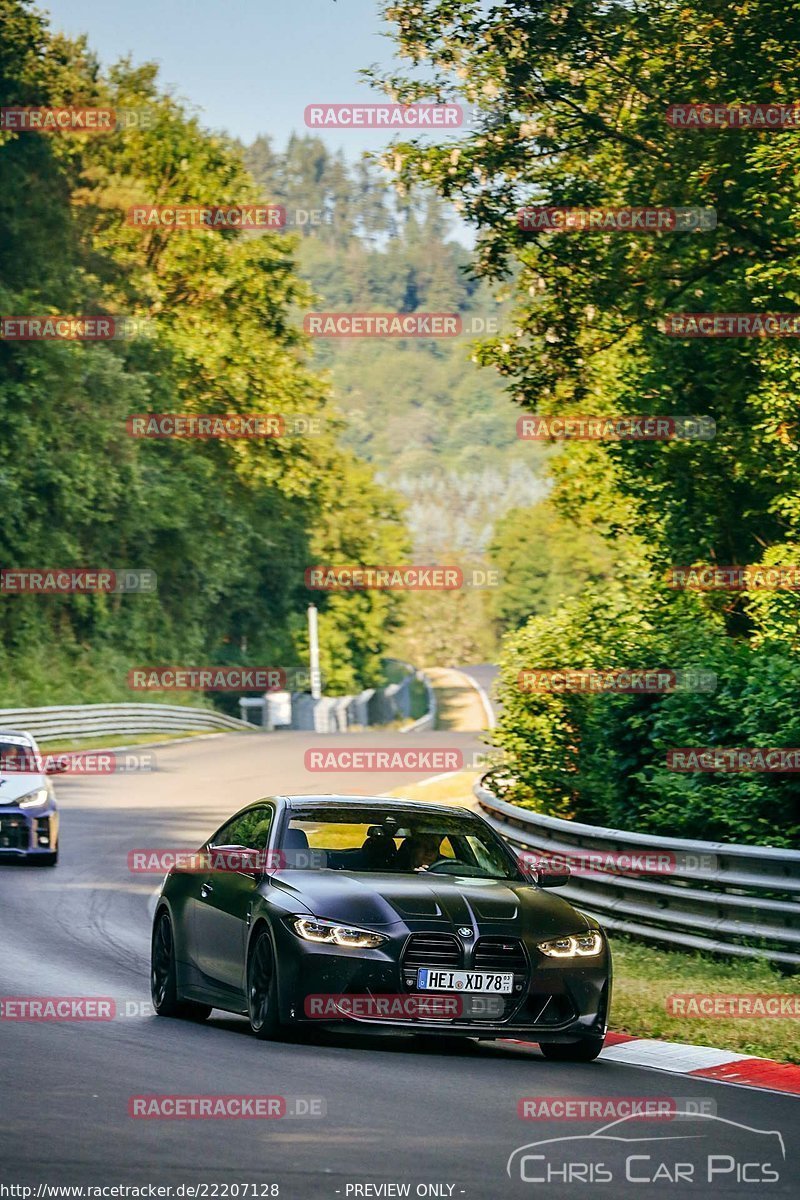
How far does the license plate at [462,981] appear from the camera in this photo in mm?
9750

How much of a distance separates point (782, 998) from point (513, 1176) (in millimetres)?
5558

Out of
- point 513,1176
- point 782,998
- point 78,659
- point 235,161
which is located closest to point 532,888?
point 782,998

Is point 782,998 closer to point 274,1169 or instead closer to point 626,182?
point 274,1169

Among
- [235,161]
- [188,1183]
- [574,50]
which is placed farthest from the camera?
[235,161]

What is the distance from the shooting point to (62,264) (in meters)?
60.3
